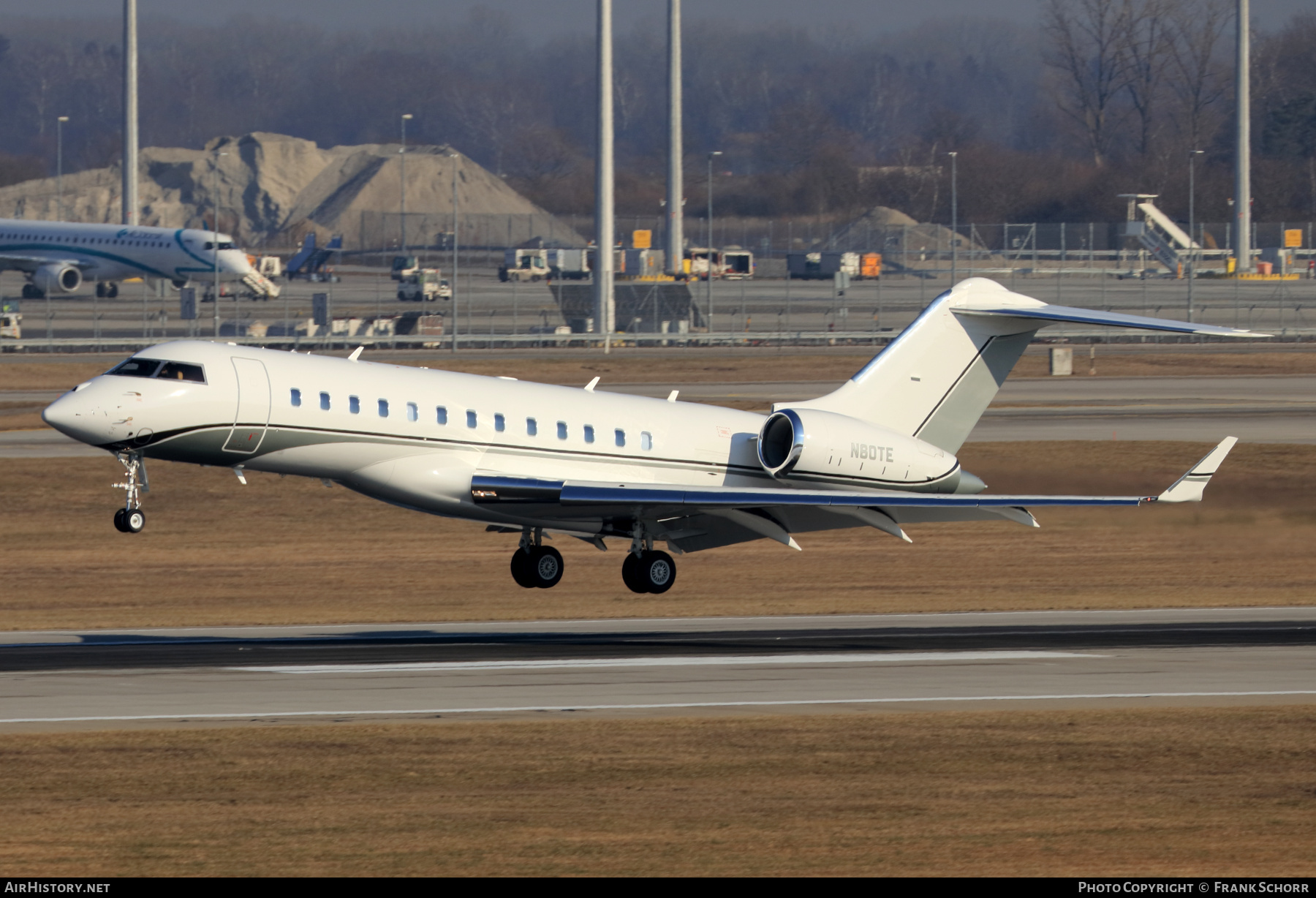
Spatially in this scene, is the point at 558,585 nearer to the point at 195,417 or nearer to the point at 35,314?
the point at 195,417

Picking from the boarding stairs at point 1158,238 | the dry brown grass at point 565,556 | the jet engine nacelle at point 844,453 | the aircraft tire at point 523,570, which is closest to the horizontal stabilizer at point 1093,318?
the jet engine nacelle at point 844,453

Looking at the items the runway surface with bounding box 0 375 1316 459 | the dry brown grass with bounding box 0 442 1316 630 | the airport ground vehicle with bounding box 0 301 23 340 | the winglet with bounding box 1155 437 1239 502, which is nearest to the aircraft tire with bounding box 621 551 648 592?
the dry brown grass with bounding box 0 442 1316 630

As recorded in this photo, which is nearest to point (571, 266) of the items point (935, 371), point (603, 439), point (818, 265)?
point (818, 265)

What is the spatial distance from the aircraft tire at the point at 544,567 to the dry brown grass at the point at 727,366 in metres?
40.9

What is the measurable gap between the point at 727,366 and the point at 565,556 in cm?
3696

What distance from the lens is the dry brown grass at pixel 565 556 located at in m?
39.0

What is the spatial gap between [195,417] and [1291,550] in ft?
91.5

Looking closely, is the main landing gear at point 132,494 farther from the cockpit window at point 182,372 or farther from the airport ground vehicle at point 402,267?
the airport ground vehicle at point 402,267

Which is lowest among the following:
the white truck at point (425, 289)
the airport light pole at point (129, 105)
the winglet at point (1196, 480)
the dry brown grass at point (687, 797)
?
the dry brown grass at point (687, 797)

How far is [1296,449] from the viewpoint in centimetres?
6088

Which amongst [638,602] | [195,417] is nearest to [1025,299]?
[638,602]

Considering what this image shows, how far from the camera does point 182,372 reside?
1208 inches

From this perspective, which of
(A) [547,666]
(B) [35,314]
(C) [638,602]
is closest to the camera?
(A) [547,666]

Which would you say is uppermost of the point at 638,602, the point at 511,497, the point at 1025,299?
the point at 1025,299
